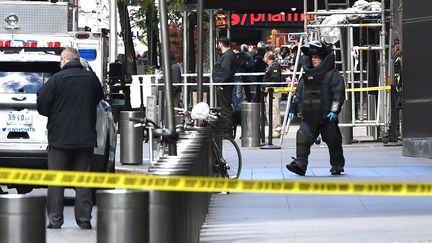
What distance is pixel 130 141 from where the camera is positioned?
1956cm

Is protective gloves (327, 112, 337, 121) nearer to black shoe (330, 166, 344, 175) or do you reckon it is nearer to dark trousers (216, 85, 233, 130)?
black shoe (330, 166, 344, 175)

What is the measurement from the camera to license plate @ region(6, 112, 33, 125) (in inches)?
571

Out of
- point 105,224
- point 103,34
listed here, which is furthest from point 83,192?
point 103,34

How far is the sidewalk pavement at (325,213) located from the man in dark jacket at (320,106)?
280mm

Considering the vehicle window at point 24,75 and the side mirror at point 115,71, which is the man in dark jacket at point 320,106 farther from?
the vehicle window at point 24,75

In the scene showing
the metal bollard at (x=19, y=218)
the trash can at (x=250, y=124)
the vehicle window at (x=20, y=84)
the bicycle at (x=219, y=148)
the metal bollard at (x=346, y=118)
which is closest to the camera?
the metal bollard at (x=19, y=218)

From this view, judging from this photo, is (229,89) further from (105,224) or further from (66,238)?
(105,224)

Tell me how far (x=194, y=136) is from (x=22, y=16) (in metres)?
8.74

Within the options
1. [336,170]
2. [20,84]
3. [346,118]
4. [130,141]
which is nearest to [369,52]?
[346,118]

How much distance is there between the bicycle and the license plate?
73.9 inches

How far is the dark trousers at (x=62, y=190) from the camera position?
40.1 feet

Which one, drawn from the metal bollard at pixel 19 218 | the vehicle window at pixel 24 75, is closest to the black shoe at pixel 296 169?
the vehicle window at pixel 24 75

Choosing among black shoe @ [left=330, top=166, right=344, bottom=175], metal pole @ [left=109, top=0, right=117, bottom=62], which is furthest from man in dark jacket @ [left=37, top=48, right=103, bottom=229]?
metal pole @ [left=109, top=0, right=117, bottom=62]

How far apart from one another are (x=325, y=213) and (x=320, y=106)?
3903mm
